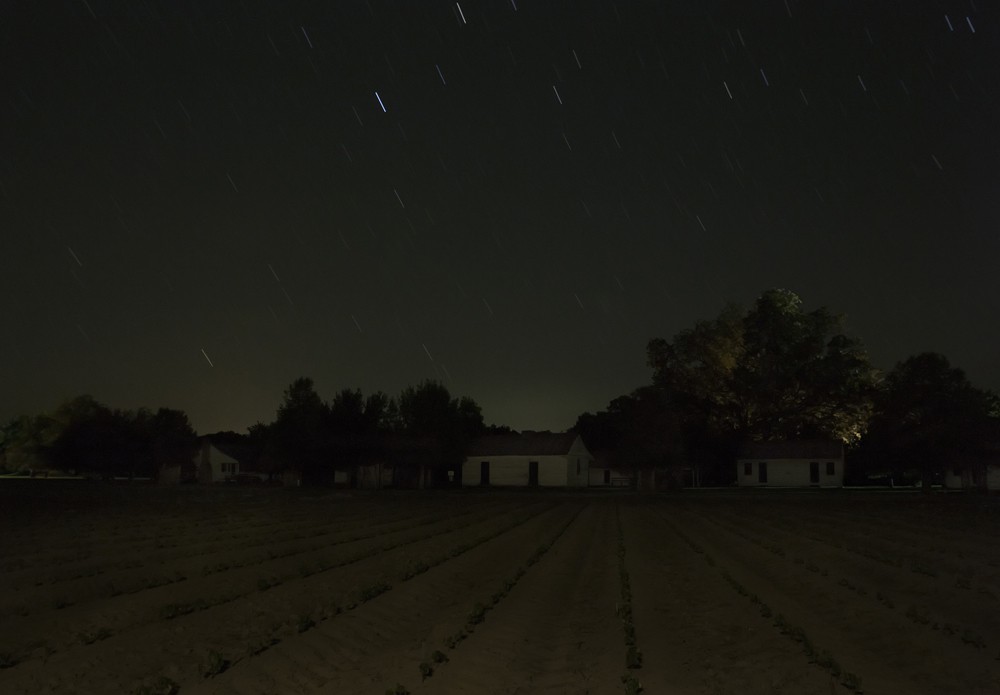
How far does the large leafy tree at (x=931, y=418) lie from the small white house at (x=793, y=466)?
1134 centimetres

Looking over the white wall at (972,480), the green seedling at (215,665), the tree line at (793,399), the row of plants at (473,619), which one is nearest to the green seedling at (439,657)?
the row of plants at (473,619)

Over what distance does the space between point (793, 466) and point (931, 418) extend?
61.7 feet

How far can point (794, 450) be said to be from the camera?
81.6 meters

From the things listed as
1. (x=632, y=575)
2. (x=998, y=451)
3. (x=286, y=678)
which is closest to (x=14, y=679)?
(x=286, y=678)

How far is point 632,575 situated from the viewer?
16.3 metres

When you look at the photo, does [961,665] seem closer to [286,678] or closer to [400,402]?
[286,678]

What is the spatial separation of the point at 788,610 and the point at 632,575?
13.7 ft

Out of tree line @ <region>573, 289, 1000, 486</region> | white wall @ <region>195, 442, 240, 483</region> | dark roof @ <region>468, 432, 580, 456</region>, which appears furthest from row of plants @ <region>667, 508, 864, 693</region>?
white wall @ <region>195, 442, 240, 483</region>

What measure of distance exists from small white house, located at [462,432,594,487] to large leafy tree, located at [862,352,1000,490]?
2558 cm

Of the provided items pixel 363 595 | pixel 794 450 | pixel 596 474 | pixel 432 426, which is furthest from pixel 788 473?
pixel 363 595

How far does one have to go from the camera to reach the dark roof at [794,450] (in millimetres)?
80088

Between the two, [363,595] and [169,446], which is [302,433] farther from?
[363,595]

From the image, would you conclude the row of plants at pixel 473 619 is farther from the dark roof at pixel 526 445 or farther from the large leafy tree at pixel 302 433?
the dark roof at pixel 526 445

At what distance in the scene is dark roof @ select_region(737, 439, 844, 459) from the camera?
80088mm
